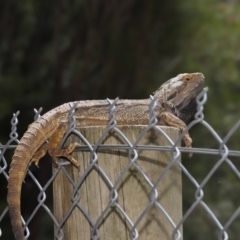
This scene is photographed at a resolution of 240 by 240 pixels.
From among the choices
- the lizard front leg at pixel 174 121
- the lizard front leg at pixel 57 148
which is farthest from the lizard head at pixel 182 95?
the lizard front leg at pixel 57 148

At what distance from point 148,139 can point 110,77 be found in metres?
5.34

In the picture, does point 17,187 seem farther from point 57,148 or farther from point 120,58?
point 120,58

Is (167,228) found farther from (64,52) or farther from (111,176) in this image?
(64,52)

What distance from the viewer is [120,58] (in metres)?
7.64

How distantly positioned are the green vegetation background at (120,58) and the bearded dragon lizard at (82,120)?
137 inches

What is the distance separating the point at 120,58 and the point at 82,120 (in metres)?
4.72

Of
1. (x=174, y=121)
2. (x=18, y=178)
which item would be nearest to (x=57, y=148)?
(x=18, y=178)

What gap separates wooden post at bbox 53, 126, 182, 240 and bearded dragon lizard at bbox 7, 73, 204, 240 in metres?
0.15

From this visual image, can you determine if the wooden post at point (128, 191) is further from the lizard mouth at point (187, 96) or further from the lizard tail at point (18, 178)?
the lizard mouth at point (187, 96)

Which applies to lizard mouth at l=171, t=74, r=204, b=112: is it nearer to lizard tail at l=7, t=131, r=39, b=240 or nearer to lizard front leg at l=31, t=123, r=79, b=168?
lizard front leg at l=31, t=123, r=79, b=168

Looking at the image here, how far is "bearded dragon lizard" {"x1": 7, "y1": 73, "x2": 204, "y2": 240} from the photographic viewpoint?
2566mm

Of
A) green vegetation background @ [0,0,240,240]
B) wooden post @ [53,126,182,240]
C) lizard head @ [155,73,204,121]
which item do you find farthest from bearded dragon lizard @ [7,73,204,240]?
green vegetation background @ [0,0,240,240]

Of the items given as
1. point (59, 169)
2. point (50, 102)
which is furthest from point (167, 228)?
point (50, 102)

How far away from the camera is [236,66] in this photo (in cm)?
878
